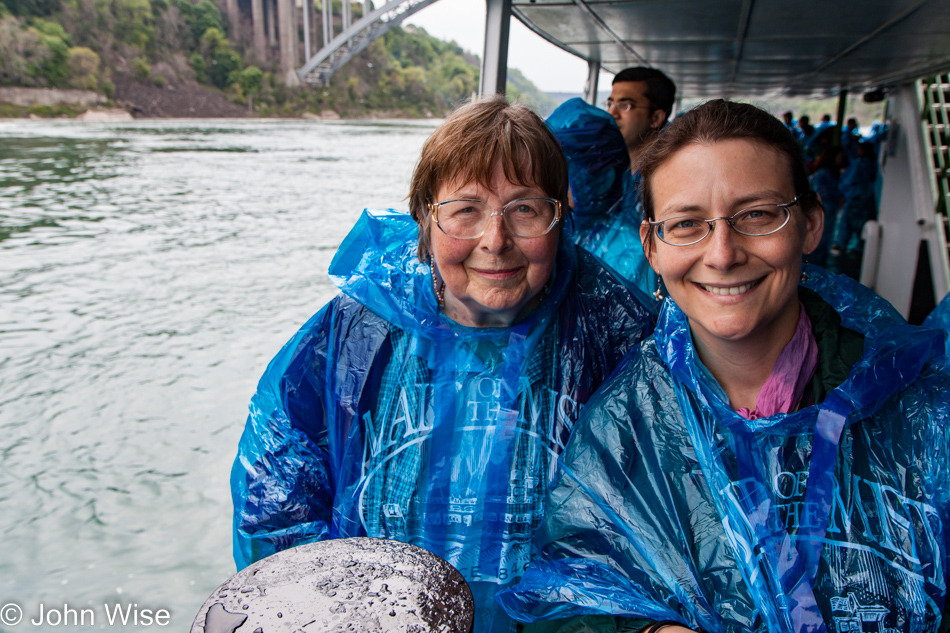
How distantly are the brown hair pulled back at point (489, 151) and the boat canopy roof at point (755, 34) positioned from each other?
7.08 feet

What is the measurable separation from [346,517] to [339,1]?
5116 cm

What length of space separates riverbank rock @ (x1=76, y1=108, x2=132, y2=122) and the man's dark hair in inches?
1301

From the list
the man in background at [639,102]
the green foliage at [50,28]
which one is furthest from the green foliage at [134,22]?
the man in background at [639,102]

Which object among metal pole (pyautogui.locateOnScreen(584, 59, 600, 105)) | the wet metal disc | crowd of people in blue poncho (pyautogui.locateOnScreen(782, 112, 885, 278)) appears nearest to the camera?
the wet metal disc

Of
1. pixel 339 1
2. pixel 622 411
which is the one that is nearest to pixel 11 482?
pixel 622 411

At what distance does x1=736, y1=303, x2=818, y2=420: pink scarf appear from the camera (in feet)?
3.46

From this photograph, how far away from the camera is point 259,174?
1570 centimetres

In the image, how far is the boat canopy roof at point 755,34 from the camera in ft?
10.5

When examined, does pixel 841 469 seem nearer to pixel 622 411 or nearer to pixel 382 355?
pixel 622 411

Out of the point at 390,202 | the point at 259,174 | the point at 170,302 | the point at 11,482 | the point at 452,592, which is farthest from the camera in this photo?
the point at 259,174

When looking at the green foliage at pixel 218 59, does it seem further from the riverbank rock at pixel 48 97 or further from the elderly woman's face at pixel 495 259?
the elderly woman's face at pixel 495 259

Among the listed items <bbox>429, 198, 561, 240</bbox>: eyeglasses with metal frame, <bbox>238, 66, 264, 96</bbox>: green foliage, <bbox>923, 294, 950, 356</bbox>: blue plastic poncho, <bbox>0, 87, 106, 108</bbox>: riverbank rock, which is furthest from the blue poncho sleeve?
<bbox>238, 66, 264, 96</bbox>: green foliage

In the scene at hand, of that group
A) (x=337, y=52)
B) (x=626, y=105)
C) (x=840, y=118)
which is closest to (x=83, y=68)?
(x=337, y=52)

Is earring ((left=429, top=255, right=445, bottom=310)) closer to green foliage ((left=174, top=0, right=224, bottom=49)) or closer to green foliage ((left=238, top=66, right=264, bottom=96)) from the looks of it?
green foliage ((left=238, top=66, right=264, bottom=96))
